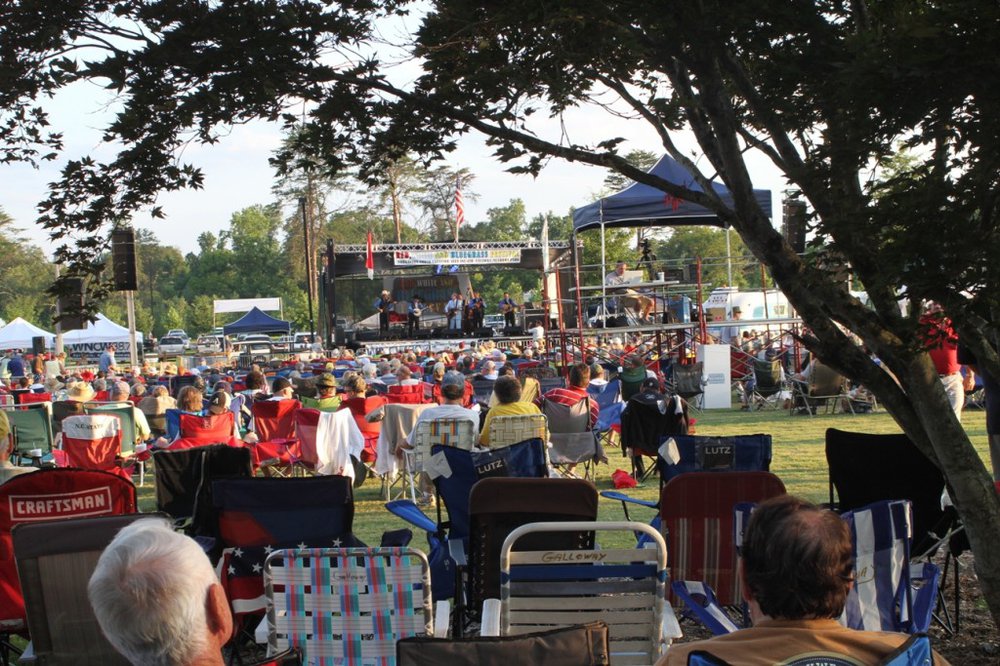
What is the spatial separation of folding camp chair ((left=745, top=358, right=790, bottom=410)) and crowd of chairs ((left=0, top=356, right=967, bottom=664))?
13098 mm

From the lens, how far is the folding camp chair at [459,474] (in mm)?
5152

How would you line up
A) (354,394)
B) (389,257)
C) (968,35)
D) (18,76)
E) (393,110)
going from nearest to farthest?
(968,35)
(18,76)
(393,110)
(354,394)
(389,257)

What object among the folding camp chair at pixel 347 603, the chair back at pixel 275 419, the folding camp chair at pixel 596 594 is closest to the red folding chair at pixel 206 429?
the chair back at pixel 275 419

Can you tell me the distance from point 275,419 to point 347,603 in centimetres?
669

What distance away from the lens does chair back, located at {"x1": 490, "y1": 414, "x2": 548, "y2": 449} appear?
7.84 metres

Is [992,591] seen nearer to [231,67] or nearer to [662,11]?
[662,11]

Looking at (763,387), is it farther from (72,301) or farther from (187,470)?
(72,301)

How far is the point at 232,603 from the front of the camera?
14.5ft

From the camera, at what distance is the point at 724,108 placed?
4.57m

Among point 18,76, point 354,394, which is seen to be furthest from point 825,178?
point 354,394

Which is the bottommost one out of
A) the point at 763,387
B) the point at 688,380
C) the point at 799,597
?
the point at 763,387

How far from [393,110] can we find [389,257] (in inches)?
1184

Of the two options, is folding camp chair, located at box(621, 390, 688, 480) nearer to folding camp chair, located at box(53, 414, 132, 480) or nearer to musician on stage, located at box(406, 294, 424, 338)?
folding camp chair, located at box(53, 414, 132, 480)

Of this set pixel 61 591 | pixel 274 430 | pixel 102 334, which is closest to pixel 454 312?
pixel 102 334
